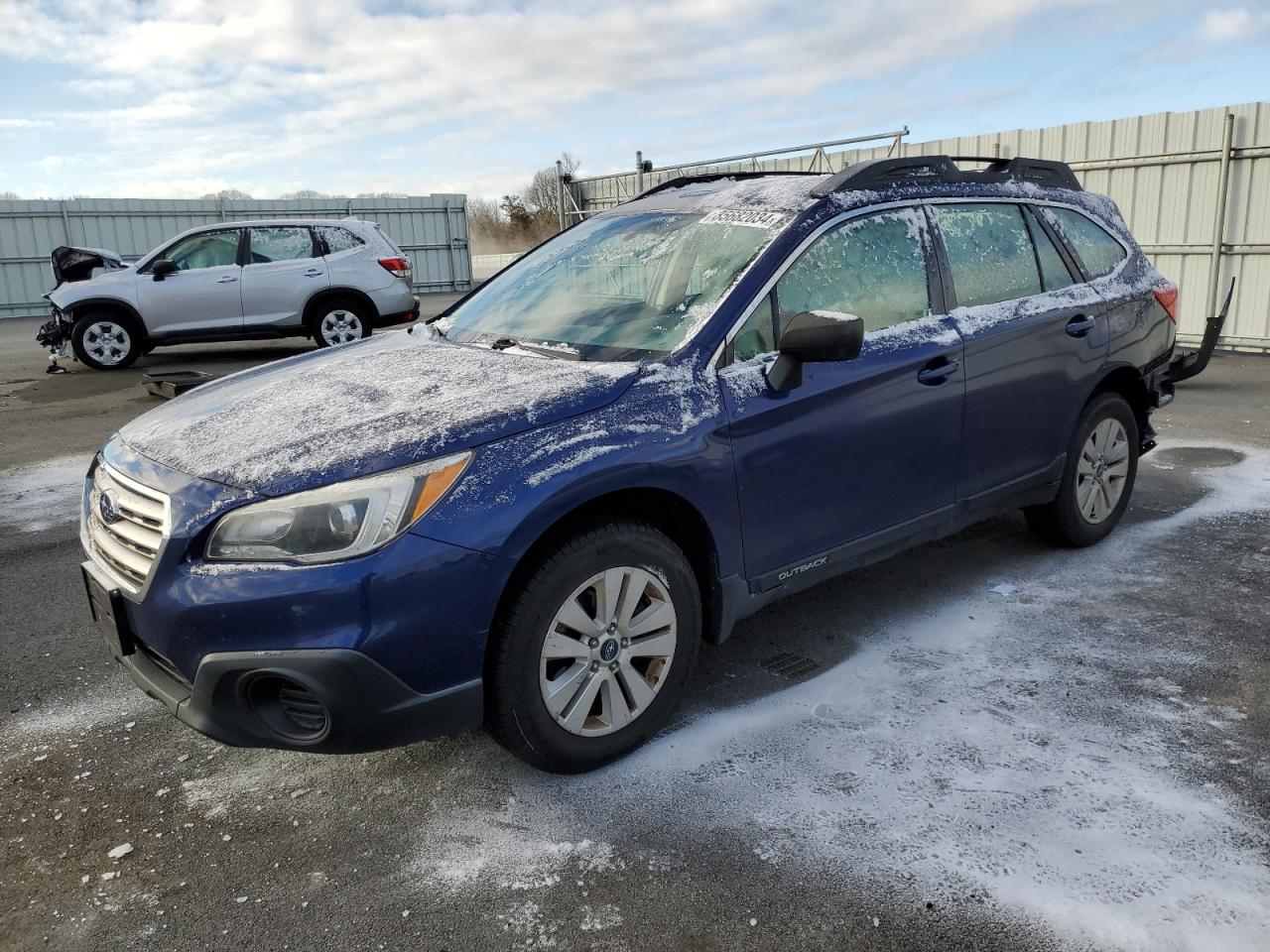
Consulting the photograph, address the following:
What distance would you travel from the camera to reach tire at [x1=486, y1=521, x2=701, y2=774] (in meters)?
2.63

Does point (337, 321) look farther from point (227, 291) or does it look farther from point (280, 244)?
point (227, 291)

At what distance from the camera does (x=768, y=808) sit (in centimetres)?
274

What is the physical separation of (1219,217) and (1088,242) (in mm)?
8159

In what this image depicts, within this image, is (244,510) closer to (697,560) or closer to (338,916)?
(338,916)

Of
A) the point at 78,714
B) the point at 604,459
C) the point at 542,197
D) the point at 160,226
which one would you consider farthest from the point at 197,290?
the point at 542,197

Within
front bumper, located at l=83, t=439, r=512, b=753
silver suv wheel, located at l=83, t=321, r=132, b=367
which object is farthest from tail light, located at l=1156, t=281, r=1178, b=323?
silver suv wheel, located at l=83, t=321, r=132, b=367

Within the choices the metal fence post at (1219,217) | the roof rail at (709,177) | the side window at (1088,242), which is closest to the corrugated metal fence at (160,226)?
the metal fence post at (1219,217)

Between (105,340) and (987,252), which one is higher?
(987,252)

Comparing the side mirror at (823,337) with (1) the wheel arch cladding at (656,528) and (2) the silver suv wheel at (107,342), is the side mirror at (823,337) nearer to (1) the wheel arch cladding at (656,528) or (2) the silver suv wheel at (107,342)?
(1) the wheel arch cladding at (656,528)

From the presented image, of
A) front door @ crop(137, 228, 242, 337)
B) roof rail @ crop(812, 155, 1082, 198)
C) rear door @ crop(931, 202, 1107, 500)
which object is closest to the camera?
roof rail @ crop(812, 155, 1082, 198)

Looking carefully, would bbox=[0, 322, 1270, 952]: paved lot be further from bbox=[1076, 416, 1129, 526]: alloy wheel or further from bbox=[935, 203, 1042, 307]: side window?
bbox=[935, 203, 1042, 307]: side window

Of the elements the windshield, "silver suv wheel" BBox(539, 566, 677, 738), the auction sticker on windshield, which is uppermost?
the auction sticker on windshield

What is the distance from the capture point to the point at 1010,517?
5348 millimetres

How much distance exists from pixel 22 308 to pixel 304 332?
1451cm
